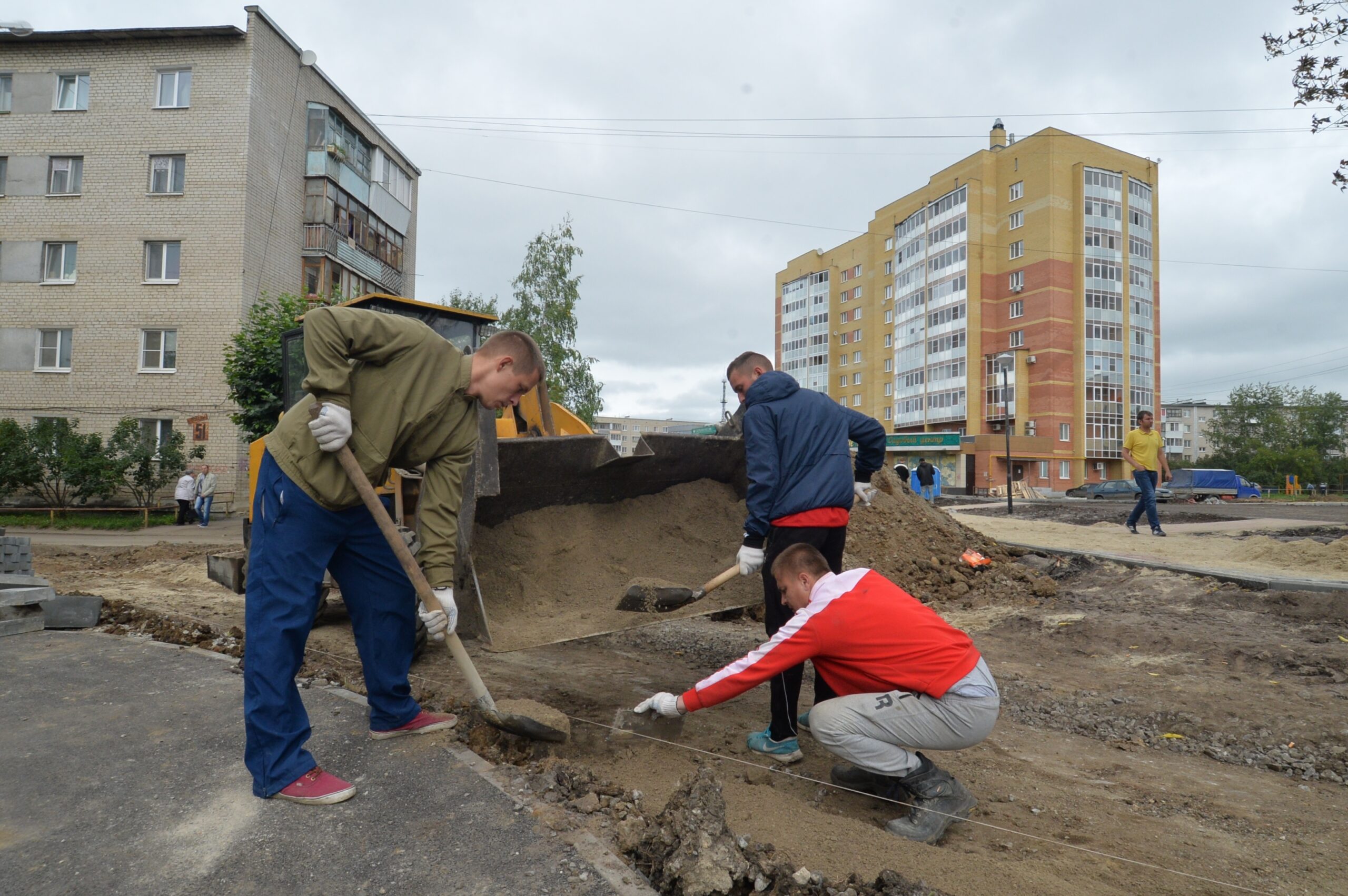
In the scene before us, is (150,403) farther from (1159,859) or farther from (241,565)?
(1159,859)

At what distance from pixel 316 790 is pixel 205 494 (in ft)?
54.4

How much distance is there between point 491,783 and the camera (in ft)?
8.97

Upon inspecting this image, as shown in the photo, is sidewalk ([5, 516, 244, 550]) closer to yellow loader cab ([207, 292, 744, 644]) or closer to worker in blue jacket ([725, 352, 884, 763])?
yellow loader cab ([207, 292, 744, 644])

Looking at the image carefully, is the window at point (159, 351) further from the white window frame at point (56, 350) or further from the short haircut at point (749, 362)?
the short haircut at point (749, 362)

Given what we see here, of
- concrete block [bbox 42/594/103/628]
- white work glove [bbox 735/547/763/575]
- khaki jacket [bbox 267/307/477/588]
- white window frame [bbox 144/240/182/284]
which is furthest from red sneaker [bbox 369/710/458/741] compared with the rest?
white window frame [bbox 144/240/182/284]

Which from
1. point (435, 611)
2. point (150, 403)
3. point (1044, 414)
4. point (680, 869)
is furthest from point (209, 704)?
point (1044, 414)

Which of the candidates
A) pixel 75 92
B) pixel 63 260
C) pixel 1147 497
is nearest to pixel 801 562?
pixel 1147 497

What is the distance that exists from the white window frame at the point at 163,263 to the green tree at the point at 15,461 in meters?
4.64

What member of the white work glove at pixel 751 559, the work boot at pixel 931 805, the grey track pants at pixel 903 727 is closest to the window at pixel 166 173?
the white work glove at pixel 751 559

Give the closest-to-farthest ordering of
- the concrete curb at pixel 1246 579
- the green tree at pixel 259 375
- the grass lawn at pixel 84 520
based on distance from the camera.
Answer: the concrete curb at pixel 1246 579 → the green tree at pixel 259 375 → the grass lawn at pixel 84 520

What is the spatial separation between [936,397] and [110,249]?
4380 centimetres

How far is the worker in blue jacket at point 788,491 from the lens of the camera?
3.45 m

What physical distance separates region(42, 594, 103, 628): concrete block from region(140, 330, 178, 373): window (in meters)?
16.3

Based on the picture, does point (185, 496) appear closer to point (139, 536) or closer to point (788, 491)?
point (139, 536)
